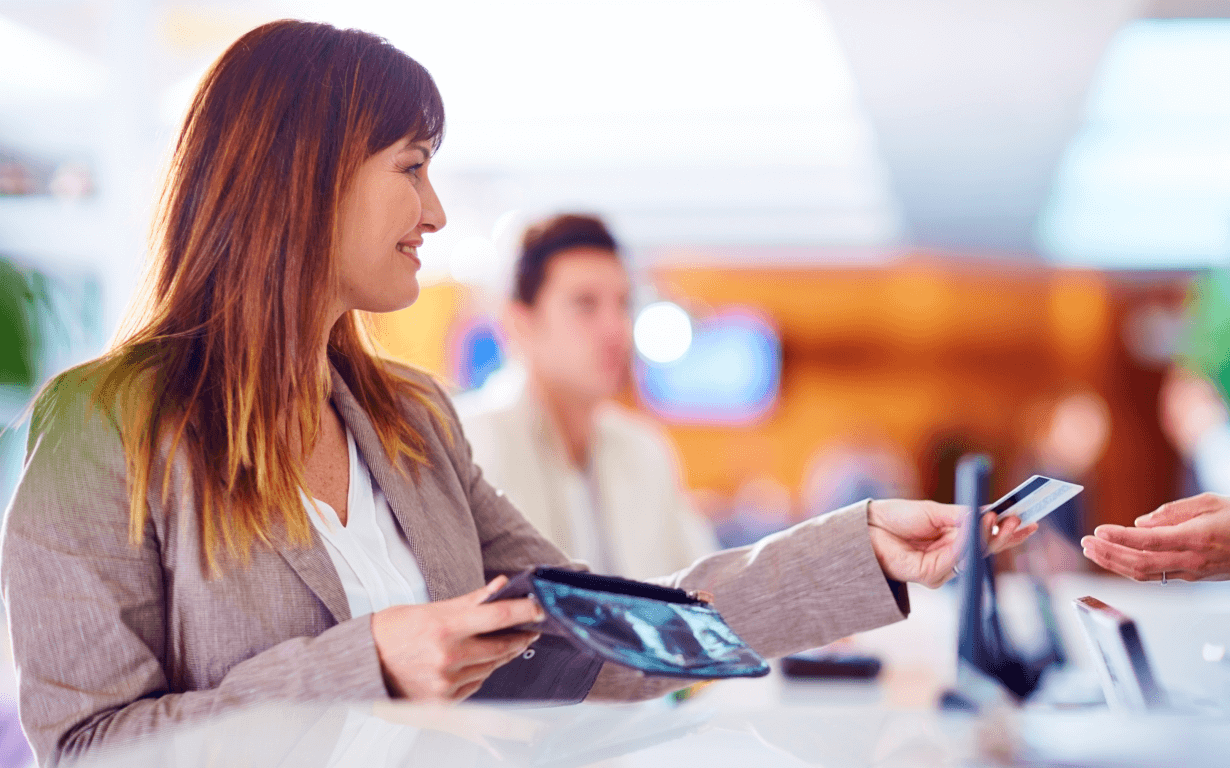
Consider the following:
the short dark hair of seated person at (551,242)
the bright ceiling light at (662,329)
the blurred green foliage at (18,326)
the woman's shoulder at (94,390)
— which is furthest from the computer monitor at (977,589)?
the bright ceiling light at (662,329)

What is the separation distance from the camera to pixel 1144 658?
3.39ft

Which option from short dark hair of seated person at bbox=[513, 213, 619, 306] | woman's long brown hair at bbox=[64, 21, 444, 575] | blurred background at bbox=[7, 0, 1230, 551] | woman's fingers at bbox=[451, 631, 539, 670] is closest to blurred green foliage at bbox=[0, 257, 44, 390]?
blurred background at bbox=[7, 0, 1230, 551]

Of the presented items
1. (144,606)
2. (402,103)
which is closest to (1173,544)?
(402,103)

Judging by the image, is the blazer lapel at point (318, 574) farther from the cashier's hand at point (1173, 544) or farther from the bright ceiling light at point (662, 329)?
the bright ceiling light at point (662, 329)

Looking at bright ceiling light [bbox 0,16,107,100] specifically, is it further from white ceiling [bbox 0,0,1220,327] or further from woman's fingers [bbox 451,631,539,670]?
woman's fingers [bbox 451,631,539,670]

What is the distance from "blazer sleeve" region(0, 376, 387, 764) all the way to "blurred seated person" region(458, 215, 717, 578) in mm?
1322

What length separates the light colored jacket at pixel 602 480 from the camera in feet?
7.58

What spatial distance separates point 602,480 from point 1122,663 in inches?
63.7

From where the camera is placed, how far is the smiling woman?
1029 mm

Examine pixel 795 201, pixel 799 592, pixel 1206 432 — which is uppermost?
pixel 795 201

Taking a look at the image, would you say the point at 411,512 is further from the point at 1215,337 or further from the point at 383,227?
the point at 1215,337

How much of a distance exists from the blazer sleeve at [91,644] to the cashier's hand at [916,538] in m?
0.70

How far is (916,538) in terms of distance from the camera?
53.9 inches

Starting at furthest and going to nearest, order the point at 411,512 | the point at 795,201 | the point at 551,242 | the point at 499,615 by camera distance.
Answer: the point at 795,201 < the point at 551,242 < the point at 411,512 < the point at 499,615
